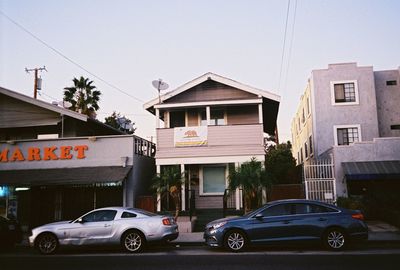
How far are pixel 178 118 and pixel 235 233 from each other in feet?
35.7

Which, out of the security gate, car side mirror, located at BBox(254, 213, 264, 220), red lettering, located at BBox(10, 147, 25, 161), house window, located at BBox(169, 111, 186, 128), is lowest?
car side mirror, located at BBox(254, 213, 264, 220)

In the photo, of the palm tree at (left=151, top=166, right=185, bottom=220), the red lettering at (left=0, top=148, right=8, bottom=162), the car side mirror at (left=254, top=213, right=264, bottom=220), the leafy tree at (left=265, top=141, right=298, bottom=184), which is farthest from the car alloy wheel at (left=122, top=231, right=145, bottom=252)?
the red lettering at (left=0, top=148, right=8, bottom=162)

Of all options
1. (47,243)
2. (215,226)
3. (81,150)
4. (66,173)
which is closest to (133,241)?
(215,226)

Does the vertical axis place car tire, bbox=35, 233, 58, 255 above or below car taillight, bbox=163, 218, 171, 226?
below

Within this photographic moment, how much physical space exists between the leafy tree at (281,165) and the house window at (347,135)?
4.21 meters

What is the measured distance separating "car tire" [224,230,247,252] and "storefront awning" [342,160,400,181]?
765cm

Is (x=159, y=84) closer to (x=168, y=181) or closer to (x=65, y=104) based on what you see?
(x=168, y=181)

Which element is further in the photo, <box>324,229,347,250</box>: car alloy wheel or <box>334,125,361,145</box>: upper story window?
<box>334,125,361,145</box>: upper story window

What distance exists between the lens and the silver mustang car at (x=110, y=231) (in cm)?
1105

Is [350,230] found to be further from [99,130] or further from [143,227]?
[99,130]

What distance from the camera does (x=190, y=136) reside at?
17781mm

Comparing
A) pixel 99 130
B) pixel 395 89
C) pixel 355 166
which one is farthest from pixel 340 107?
pixel 99 130

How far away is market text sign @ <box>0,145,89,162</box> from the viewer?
1788 cm

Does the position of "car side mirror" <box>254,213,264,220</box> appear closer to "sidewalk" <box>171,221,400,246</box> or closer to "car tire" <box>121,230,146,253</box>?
"sidewalk" <box>171,221,400,246</box>
